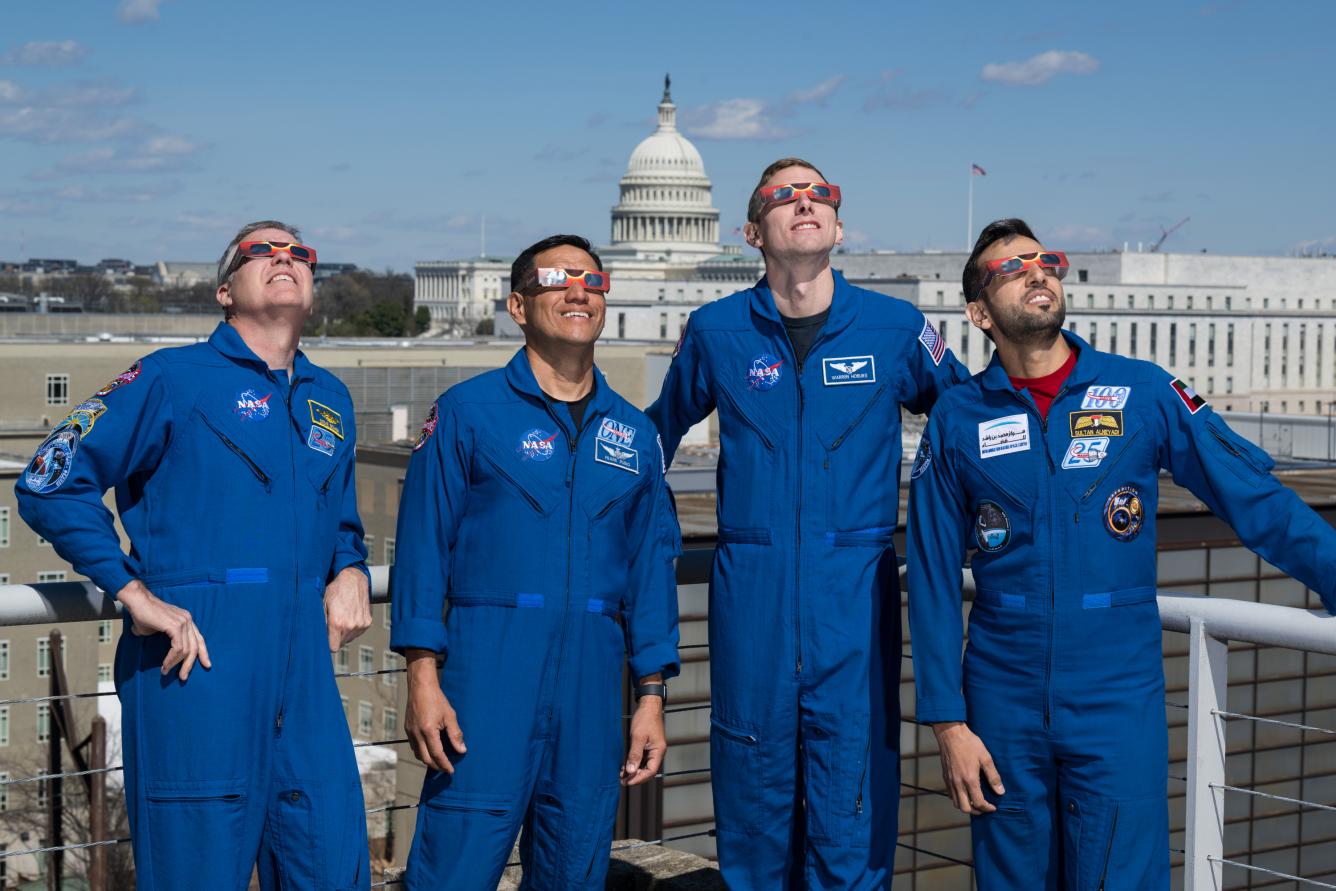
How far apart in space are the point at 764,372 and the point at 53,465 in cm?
188

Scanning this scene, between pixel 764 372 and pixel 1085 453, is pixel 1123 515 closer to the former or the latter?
Result: pixel 1085 453

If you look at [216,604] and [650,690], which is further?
[650,690]

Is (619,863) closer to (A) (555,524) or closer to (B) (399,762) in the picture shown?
(A) (555,524)

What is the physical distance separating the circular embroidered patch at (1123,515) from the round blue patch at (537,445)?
1.39 metres

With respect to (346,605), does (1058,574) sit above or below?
above

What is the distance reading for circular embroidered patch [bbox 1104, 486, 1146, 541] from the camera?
4.49 m

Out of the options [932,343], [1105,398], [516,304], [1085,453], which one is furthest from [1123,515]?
[516,304]

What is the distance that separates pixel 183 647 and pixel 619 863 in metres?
2.43

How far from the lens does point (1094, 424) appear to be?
4.55 meters

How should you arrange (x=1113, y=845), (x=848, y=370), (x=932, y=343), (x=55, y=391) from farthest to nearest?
(x=55, y=391) < (x=932, y=343) < (x=848, y=370) < (x=1113, y=845)

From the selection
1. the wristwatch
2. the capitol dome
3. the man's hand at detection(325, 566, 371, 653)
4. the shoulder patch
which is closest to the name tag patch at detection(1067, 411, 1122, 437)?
the wristwatch

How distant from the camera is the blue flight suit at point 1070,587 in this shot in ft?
14.5

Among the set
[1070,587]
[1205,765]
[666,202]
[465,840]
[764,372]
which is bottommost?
[465,840]

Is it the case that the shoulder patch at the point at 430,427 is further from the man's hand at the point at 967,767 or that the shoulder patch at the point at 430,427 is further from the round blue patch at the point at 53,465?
the man's hand at the point at 967,767
